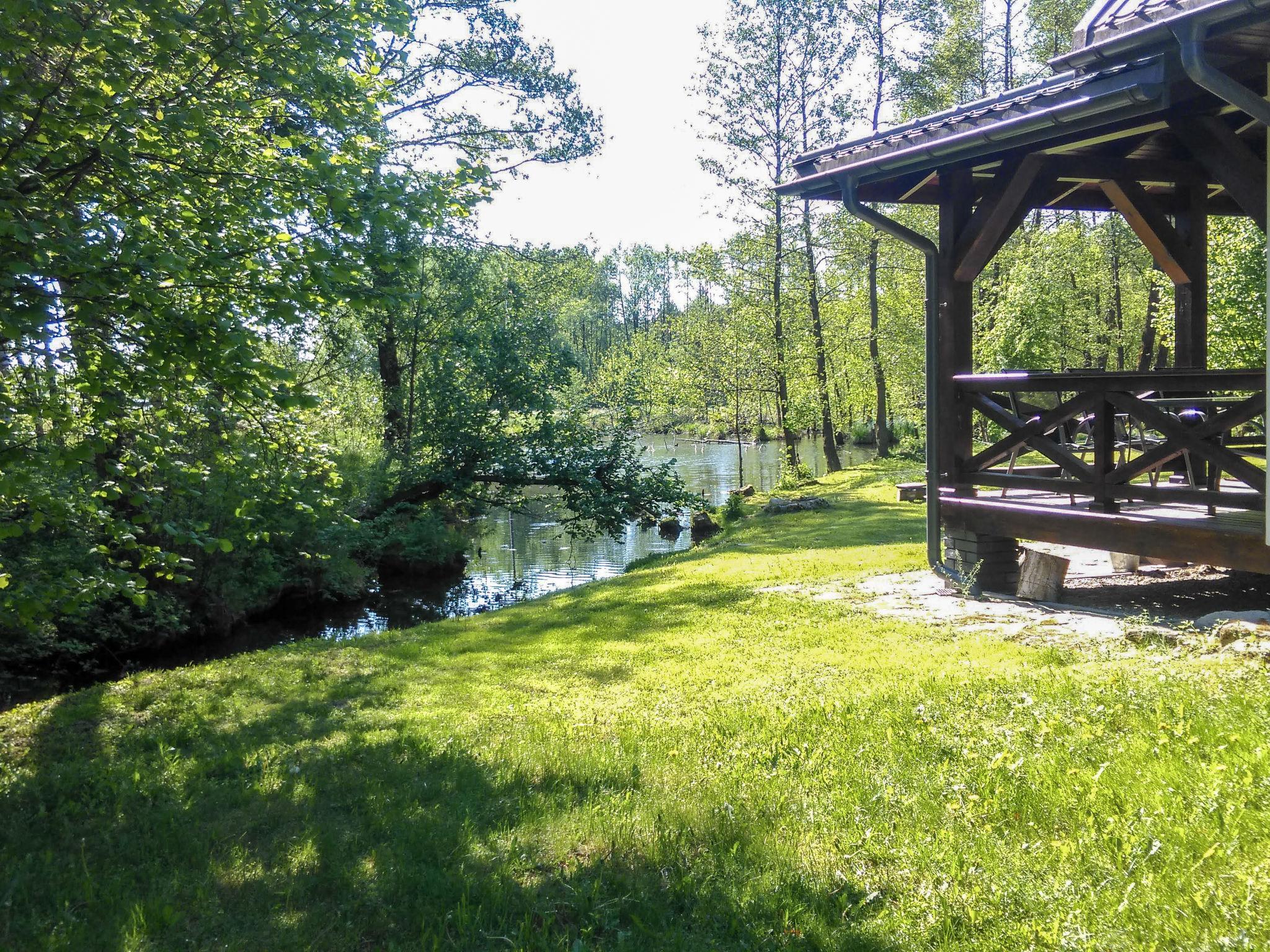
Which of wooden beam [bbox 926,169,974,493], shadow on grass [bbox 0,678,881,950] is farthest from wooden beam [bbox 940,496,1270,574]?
shadow on grass [bbox 0,678,881,950]

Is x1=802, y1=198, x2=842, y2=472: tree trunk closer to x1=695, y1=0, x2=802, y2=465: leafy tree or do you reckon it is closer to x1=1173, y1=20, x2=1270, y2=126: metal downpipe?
x1=695, y1=0, x2=802, y2=465: leafy tree

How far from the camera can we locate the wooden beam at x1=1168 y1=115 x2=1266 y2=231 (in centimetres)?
580

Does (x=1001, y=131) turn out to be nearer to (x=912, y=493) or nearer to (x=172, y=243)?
(x=172, y=243)

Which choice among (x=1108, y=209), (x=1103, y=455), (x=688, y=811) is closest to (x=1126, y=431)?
(x=1103, y=455)

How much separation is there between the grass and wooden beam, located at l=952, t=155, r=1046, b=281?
3.43 m

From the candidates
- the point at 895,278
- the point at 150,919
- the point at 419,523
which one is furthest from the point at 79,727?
the point at 895,278

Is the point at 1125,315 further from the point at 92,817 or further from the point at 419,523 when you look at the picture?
the point at 92,817

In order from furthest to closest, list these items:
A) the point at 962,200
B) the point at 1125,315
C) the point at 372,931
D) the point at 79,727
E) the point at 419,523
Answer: the point at 1125,315, the point at 419,523, the point at 962,200, the point at 79,727, the point at 372,931

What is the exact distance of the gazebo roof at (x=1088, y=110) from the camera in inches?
211

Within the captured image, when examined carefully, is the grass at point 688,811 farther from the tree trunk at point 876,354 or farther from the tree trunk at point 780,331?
the tree trunk at point 876,354

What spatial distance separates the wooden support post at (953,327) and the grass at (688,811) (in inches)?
91.0

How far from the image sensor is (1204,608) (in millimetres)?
6660

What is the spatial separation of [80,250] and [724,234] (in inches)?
944

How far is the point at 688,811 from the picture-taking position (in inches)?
148
